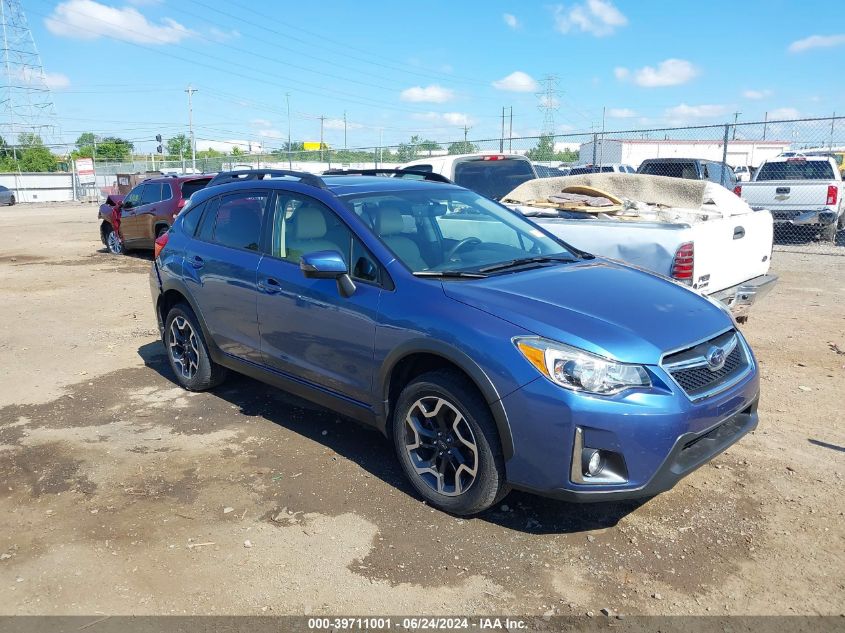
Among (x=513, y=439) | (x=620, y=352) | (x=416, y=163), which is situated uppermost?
(x=416, y=163)

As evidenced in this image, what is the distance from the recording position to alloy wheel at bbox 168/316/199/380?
5781 mm

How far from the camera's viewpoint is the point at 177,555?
11.4ft

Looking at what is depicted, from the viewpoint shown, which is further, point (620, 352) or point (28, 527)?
point (28, 527)

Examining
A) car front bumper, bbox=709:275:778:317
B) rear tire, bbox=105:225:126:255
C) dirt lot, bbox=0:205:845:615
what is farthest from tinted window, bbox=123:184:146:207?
car front bumper, bbox=709:275:778:317

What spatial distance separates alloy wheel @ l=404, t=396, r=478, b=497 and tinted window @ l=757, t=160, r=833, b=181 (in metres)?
13.3

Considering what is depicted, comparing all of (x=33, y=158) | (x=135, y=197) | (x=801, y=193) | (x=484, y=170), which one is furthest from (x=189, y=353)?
(x=33, y=158)

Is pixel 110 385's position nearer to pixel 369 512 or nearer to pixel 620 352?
pixel 369 512

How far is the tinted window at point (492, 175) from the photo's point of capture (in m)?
9.98

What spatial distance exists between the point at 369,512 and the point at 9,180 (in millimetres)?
50746

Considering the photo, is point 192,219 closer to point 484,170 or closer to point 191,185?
point 484,170

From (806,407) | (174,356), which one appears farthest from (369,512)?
(806,407)

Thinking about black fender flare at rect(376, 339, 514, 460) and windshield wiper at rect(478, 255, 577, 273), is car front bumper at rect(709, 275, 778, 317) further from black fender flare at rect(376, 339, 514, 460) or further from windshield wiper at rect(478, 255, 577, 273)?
black fender flare at rect(376, 339, 514, 460)

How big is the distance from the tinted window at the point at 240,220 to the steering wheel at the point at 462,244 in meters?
1.46

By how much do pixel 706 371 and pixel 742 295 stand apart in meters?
2.80
